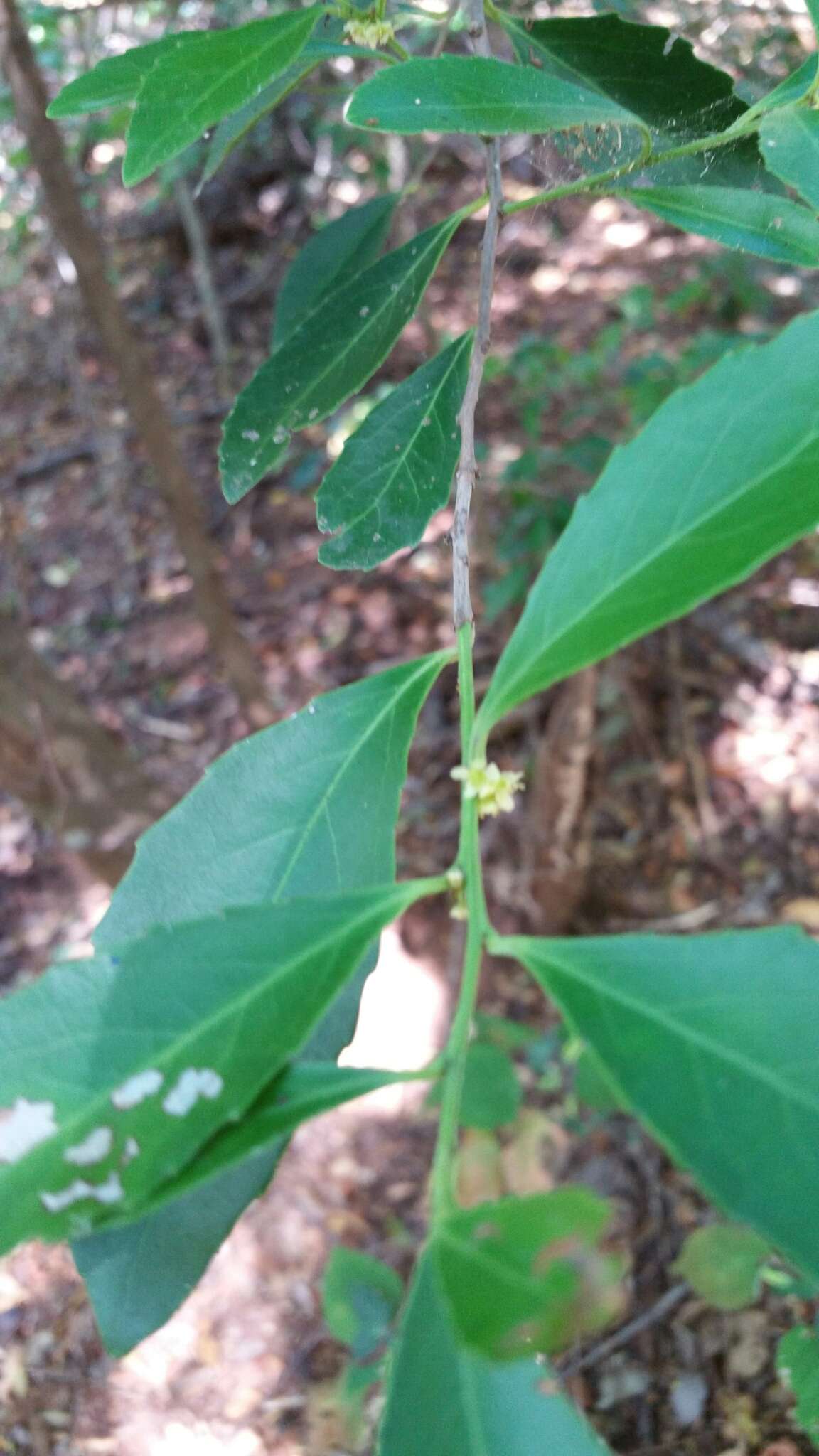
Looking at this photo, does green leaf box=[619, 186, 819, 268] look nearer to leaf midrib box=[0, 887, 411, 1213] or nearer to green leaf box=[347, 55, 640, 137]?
green leaf box=[347, 55, 640, 137]

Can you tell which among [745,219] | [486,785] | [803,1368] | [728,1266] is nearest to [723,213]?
[745,219]

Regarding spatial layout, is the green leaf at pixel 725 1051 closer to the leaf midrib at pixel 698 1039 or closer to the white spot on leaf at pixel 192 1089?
the leaf midrib at pixel 698 1039

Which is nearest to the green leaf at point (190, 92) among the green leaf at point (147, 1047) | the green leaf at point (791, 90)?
the green leaf at point (791, 90)

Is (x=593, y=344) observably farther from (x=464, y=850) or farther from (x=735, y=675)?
(x=464, y=850)

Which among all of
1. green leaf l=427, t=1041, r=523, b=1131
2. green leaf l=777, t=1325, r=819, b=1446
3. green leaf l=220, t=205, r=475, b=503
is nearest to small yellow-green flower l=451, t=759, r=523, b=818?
green leaf l=220, t=205, r=475, b=503

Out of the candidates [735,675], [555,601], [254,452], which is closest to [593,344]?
[735,675]

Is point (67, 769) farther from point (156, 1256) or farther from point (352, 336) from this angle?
point (156, 1256)
